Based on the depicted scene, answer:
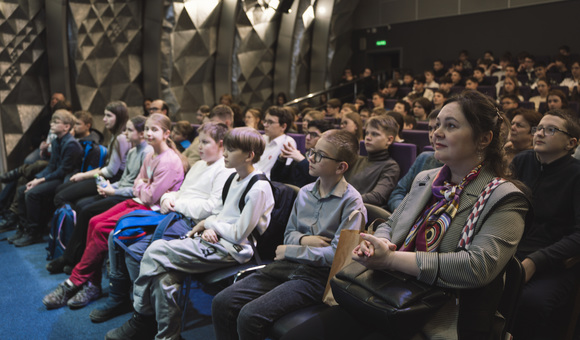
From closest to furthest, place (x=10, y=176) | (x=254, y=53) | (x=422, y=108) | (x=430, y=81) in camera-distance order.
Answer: (x=10, y=176) < (x=422, y=108) < (x=430, y=81) < (x=254, y=53)

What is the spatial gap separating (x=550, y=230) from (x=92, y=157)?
406 centimetres

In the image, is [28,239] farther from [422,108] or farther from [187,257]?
[422,108]

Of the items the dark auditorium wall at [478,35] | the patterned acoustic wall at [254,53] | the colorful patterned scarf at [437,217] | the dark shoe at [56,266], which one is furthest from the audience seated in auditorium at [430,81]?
the colorful patterned scarf at [437,217]

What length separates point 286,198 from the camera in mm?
2660

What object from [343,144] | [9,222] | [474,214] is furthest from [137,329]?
[9,222]

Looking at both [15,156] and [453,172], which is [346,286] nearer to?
[453,172]

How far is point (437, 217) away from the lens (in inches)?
64.0

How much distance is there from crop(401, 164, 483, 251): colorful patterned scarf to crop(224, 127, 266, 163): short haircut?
4.02 ft

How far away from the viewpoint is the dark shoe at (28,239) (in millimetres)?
4551

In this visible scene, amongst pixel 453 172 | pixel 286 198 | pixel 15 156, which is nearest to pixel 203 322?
pixel 286 198

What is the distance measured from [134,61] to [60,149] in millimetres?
4223

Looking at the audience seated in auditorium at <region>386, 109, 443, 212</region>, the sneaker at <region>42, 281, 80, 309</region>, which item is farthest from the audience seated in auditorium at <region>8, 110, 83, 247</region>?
the audience seated in auditorium at <region>386, 109, 443, 212</region>

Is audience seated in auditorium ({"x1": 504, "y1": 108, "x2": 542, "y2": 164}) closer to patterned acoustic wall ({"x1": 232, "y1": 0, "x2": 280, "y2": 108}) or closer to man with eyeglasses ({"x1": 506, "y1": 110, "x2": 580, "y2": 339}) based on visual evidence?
man with eyeglasses ({"x1": 506, "y1": 110, "x2": 580, "y2": 339})

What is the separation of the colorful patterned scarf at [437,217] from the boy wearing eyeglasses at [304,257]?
1.63ft
